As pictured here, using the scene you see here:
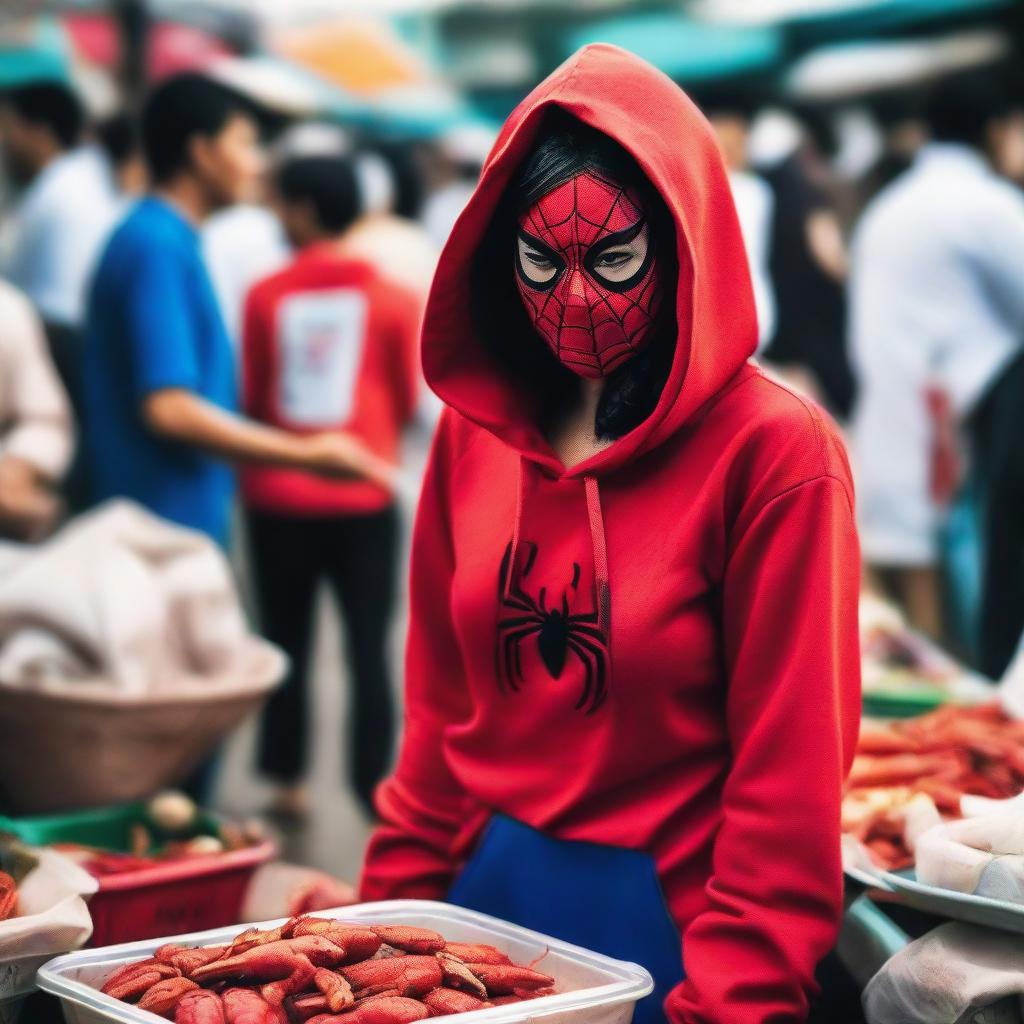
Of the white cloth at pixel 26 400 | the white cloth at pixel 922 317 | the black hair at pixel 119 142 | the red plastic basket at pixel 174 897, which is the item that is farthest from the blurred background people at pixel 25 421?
the black hair at pixel 119 142

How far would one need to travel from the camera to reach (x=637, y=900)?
79.0 inches

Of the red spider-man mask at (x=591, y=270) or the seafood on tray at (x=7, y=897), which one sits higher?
the red spider-man mask at (x=591, y=270)

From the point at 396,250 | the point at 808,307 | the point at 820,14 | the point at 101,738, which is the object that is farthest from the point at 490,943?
the point at 820,14

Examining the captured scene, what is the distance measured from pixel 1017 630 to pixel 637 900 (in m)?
2.83

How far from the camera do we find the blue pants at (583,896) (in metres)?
2.00

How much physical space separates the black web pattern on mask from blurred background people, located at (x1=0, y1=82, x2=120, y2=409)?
4863 millimetres

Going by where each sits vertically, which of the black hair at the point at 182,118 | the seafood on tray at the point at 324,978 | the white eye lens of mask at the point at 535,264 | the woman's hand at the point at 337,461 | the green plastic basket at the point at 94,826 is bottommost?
the green plastic basket at the point at 94,826

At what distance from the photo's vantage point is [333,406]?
17.6 feet

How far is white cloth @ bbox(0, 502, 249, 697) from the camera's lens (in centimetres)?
344

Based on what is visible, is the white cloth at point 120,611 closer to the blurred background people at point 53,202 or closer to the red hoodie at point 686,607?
the red hoodie at point 686,607

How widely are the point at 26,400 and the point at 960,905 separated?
8.76ft

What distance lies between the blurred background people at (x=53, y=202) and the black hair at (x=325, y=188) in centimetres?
146

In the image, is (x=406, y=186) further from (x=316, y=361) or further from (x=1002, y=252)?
(x=1002, y=252)

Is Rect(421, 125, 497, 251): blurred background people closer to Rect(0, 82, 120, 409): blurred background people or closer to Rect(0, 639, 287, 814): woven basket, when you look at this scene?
Rect(0, 82, 120, 409): blurred background people
